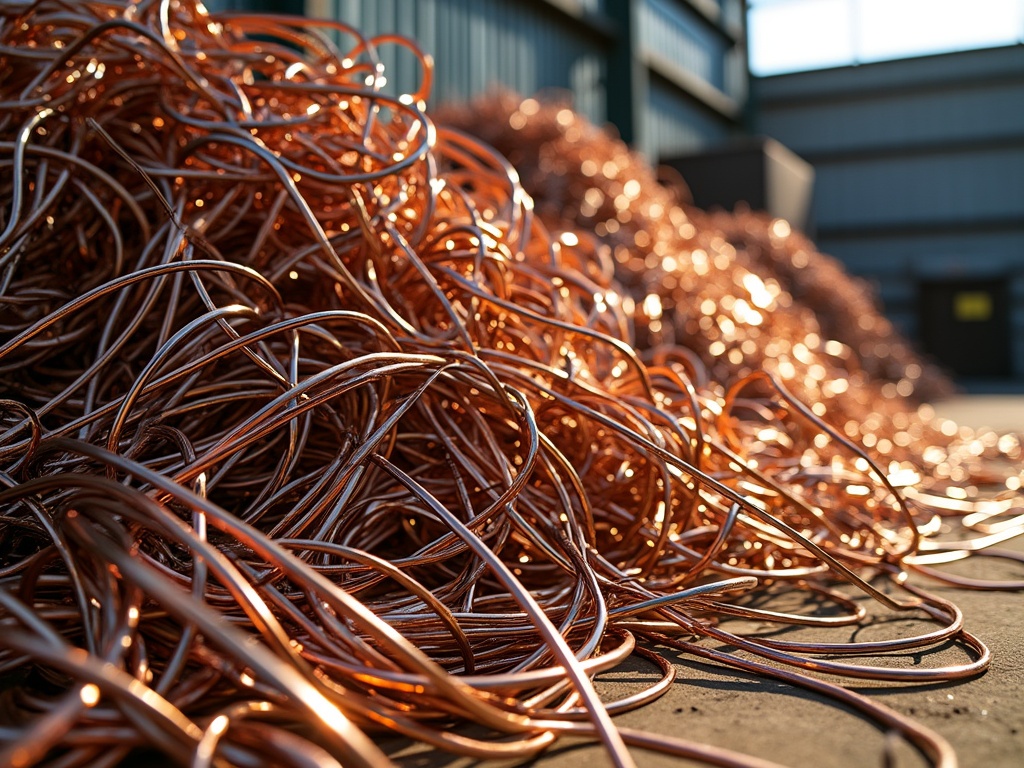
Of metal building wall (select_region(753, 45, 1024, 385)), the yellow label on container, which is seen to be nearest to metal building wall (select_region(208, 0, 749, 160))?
metal building wall (select_region(753, 45, 1024, 385))

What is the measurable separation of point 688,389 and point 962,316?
34.7ft

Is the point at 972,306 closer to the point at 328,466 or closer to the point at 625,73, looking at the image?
the point at 625,73

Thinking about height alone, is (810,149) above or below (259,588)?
above

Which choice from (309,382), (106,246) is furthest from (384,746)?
(106,246)

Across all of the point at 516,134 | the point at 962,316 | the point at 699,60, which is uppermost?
the point at 699,60

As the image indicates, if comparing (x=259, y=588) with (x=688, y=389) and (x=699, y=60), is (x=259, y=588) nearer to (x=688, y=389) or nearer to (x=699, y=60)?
(x=688, y=389)

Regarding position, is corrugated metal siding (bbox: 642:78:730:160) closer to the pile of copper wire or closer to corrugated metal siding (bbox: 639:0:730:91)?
corrugated metal siding (bbox: 639:0:730:91)

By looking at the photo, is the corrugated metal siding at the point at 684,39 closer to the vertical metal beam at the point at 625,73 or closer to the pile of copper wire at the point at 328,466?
the vertical metal beam at the point at 625,73

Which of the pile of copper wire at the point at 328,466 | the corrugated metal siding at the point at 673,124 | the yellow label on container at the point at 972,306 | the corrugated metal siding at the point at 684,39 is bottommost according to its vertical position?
the yellow label on container at the point at 972,306

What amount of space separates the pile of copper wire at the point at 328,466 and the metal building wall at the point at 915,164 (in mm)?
9855

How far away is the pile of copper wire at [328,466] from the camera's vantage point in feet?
1.54

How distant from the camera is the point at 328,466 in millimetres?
752

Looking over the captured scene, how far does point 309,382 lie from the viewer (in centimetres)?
62

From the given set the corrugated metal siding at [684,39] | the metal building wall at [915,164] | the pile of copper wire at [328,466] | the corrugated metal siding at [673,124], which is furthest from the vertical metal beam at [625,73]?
the metal building wall at [915,164]
